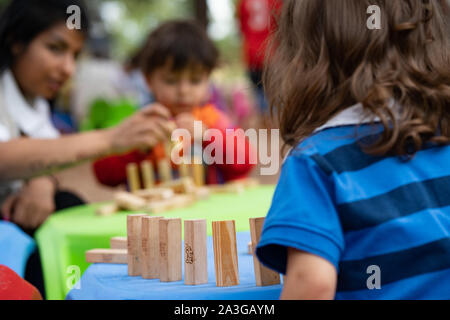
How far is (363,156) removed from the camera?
0.69 meters

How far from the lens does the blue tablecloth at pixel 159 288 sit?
77 cm

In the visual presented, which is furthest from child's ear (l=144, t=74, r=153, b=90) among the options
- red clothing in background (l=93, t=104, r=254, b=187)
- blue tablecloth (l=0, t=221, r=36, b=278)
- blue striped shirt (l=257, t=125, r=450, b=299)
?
blue striped shirt (l=257, t=125, r=450, b=299)

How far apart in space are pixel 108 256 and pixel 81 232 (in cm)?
27

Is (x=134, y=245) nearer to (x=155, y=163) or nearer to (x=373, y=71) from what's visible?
(x=373, y=71)

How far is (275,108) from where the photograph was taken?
2.74 ft

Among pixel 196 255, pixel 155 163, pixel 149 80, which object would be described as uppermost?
pixel 149 80

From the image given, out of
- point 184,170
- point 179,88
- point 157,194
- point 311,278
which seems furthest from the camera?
point 179,88

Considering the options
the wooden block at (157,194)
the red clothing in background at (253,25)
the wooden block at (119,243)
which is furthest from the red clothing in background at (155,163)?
the red clothing in background at (253,25)

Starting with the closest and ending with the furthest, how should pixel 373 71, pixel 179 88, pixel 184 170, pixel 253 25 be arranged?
1. pixel 373 71
2. pixel 184 170
3. pixel 179 88
4. pixel 253 25

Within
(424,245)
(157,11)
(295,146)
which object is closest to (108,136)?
(295,146)

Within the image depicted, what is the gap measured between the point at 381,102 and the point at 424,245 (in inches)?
7.3

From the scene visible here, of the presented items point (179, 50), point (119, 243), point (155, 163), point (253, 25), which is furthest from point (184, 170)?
point (253, 25)

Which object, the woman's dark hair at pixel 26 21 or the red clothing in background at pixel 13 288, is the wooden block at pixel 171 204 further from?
the woman's dark hair at pixel 26 21

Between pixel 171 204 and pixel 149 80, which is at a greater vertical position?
pixel 149 80
